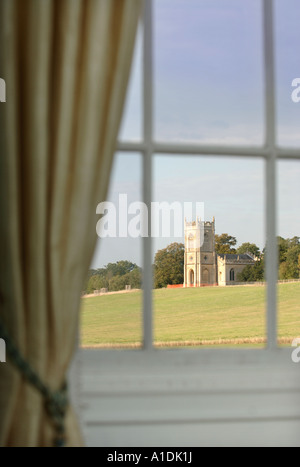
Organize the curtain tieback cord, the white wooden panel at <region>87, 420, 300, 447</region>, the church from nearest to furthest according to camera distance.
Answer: the curtain tieback cord < the white wooden panel at <region>87, 420, 300, 447</region> < the church

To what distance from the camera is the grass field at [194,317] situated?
4.95 feet

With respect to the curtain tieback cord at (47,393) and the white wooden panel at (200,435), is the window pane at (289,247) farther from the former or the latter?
the curtain tieback cord at (47,393)

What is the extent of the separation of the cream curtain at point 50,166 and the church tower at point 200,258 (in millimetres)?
469

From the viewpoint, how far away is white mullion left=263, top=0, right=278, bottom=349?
60.9 inches

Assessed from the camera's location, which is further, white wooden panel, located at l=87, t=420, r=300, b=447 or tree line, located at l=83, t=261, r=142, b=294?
tree line, located at l=83, t=261, r=142, b=294

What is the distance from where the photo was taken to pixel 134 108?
154 cm

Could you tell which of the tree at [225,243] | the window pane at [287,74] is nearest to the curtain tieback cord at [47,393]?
the tree at [225,243]

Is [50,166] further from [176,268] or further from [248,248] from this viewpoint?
[248,248]

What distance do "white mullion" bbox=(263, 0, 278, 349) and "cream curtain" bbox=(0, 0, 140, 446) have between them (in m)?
0.53

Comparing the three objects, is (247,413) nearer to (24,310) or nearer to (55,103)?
(24,310)

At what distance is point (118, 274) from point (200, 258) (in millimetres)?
284

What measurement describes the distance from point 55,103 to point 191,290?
0.74m

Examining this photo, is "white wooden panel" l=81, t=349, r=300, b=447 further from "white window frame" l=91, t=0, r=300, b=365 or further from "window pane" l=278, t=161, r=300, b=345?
"window pane" l=278, t=161, r=300, b=345

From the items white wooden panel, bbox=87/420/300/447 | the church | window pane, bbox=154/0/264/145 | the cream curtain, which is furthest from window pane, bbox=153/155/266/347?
the cream curtain
